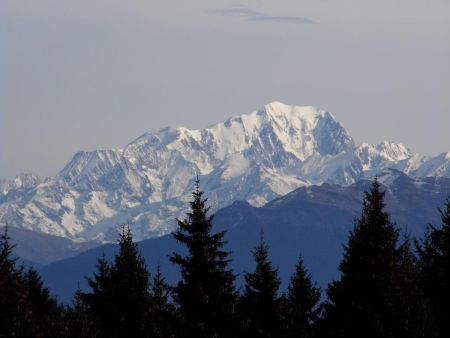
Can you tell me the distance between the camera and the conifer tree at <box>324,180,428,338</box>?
47750mm

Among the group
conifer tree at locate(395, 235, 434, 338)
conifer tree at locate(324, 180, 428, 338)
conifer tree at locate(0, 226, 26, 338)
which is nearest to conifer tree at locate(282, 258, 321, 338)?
conifer tree at locate(324, 180, 428, 338)

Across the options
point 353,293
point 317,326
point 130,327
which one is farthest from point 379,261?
point 130,327

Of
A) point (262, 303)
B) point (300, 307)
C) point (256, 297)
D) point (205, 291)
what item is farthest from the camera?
point (300, 307)

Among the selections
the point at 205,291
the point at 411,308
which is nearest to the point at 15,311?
the point at 205,291

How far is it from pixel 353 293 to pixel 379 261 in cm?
228

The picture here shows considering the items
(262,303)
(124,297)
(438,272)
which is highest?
(124,297)

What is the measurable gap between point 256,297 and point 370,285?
7921 mm

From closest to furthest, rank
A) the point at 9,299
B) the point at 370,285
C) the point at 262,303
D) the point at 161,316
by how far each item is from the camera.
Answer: the point at 9,299 < the point at 161,316 < the point at 370,285 < the point at 262,303

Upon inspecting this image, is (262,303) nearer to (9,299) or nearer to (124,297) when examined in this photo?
(124,297)

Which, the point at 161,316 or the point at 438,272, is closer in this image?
the point at 161,316

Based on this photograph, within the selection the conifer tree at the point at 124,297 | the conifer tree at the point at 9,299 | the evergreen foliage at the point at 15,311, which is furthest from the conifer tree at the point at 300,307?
the conifer tree at the point at 9,299

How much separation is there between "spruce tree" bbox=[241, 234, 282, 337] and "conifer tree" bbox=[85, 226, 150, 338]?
18.3 ft

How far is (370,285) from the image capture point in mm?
54125

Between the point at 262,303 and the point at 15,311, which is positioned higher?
the point at 262,303
